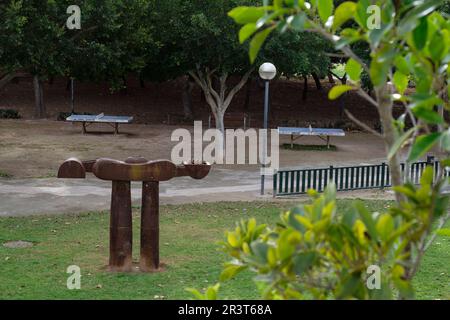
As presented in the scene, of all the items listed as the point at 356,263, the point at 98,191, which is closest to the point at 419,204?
the point at 356,263

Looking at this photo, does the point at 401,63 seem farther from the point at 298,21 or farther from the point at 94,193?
the point at 94,193

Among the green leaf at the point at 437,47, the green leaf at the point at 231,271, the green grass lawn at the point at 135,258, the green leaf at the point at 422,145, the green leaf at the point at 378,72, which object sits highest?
the green leaf at the point at 437,47

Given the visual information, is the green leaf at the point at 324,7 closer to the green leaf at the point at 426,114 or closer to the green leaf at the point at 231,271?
the green leaf at the point at 426,114

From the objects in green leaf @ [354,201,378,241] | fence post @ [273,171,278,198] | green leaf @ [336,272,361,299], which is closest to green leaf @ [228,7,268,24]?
green leaf @ [354,201,378,241]

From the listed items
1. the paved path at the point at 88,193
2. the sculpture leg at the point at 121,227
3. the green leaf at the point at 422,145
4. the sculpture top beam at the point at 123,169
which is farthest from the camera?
the paved path at the point at 88,193

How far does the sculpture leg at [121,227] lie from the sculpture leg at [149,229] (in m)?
0.20

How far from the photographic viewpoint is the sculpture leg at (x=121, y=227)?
950 cm

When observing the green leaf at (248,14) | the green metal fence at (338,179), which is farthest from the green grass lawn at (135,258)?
the green leaf at (248,14)

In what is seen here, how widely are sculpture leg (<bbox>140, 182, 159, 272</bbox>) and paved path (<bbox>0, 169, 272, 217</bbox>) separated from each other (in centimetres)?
491

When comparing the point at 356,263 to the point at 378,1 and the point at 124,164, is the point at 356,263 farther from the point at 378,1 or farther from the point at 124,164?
the point at 124,164

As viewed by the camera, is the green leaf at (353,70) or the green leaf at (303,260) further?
the green leaf at (353,70)

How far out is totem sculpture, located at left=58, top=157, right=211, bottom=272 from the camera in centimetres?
927

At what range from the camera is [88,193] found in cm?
1614
